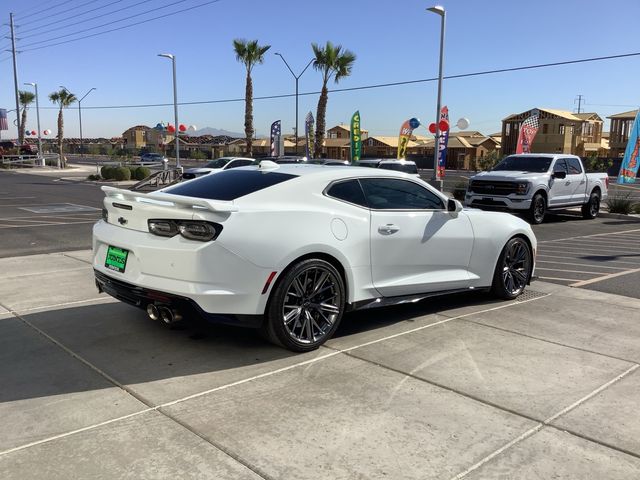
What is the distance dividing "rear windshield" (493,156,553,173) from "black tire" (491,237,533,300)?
1025cm

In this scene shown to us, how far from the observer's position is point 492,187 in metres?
15.6

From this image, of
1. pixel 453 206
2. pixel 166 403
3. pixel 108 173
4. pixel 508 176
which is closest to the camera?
pixel 166 403

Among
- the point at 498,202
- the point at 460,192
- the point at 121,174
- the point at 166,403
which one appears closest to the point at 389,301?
the point at 166,403

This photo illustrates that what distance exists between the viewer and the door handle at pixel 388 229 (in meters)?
5.00

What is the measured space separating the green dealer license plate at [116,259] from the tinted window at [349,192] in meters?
1.75

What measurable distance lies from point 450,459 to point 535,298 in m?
4.02

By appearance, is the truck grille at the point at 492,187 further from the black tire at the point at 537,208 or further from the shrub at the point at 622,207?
the shrub at the point at 622,207

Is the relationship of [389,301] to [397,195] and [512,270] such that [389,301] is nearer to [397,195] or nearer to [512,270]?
[397,195]

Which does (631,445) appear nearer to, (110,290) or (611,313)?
(611,313)

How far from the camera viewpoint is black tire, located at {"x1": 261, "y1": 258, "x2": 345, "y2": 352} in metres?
4.32

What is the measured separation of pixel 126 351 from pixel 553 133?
70.6m

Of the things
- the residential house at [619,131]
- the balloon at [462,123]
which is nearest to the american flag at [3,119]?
the balloon at [462,123]

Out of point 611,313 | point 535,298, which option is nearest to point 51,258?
point 535,298

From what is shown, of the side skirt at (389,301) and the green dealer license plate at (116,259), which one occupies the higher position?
the green dealer license plate at (116,259)
